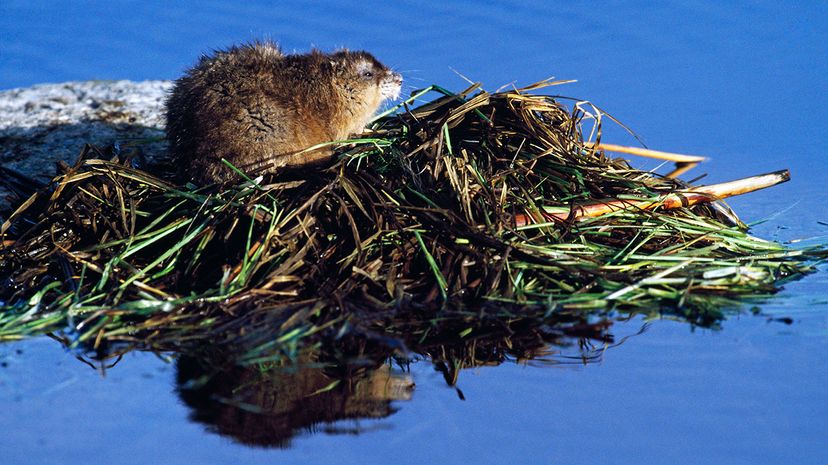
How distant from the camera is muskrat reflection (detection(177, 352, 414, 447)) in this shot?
3.31 meters

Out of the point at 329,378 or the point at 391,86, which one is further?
the point at 391,86

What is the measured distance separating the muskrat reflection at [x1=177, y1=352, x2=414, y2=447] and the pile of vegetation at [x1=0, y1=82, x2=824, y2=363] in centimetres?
16

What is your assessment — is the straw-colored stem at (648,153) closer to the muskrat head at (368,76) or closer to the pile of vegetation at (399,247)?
the pile of vegetation at (399,247)

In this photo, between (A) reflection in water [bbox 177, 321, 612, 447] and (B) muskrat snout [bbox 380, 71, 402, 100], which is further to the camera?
(B) muskrat snout [bbox 380, 71, 402, 100]

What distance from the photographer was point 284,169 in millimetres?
5133

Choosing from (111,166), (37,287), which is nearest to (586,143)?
(111,166)

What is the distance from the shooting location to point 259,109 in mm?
5102

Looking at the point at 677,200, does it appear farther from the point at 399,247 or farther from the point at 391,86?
the point at 391,86

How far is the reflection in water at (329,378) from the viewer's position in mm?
3340

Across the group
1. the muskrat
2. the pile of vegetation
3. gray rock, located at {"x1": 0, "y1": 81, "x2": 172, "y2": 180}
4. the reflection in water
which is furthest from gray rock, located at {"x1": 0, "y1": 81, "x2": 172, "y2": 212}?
the reflection in water

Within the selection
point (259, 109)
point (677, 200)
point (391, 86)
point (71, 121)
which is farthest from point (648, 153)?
point (71, 121)

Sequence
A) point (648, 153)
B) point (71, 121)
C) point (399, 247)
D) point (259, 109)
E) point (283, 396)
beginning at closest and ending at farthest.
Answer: point (283, 396), point (399, 247), point (259, 109), point (648, 153), point (71, 121)

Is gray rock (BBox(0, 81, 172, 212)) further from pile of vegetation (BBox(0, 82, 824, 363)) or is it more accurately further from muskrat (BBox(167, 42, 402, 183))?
pile of vegetation (BBox(0, 82, 824, 363))

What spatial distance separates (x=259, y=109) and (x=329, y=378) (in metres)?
1.99
